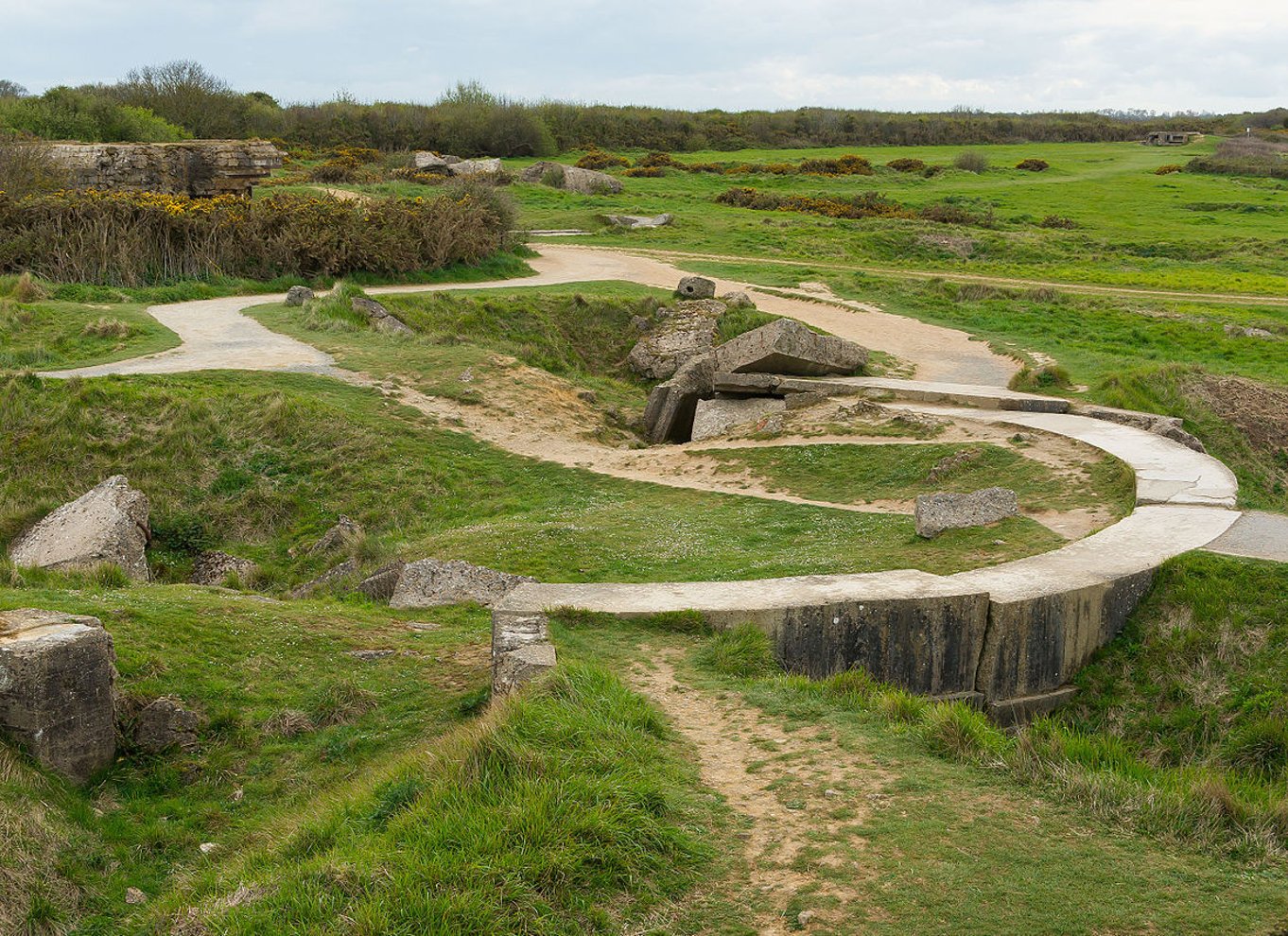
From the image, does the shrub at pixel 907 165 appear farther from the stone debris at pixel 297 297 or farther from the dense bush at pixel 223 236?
the stone debris at pixel 297 297

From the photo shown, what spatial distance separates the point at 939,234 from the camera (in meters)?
39.5

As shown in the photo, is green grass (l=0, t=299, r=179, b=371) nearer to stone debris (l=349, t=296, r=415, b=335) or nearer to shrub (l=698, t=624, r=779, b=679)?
stone debris (l=349, t=296, r=415, b=335)

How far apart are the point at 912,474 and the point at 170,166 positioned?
25.7 meters

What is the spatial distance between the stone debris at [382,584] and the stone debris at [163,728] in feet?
11.4

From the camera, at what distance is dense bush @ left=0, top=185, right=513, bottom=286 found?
24297 millimetres

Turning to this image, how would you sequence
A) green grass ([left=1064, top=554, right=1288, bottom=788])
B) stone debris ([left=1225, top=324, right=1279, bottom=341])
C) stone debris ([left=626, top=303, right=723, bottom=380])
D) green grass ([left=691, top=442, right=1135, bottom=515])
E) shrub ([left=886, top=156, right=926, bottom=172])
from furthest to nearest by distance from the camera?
shrub ([left=886, top=156, right=926, bottom=172]), stone debris ([left=1225, top=324, right=1279, bottom=341]), stone debris ([left=626, top=303, right=723, bottom=380]), green grass ([left=691, top=442, right=1135, bottom=515]), green grass ([left=1064, top=554, right=1288, bottom=788])

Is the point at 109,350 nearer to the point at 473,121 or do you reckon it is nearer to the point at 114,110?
the point at 114,110

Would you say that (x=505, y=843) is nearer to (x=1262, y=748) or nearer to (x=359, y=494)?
(x=1262, y=748)

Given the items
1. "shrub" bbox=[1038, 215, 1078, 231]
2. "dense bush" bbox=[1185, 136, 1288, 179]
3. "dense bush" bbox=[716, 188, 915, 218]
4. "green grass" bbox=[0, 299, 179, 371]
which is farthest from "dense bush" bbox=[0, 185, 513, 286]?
"dense bush" bbox=[1185, 136, 1288, 179]

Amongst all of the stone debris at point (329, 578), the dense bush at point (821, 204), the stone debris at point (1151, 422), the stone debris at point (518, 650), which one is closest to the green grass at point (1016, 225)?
the dense bush at point (821, 204)

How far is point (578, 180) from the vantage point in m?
46.1

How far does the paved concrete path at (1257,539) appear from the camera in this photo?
33.3 feet

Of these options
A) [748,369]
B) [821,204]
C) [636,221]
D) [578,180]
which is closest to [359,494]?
[748,369]

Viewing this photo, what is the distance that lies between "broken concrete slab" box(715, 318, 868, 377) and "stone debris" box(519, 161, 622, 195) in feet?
88.7
